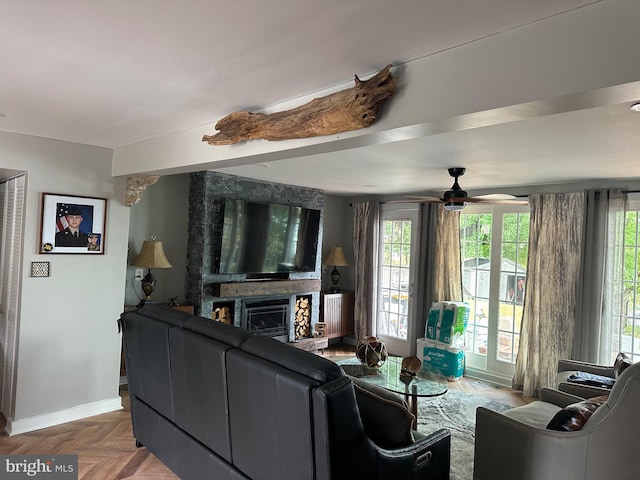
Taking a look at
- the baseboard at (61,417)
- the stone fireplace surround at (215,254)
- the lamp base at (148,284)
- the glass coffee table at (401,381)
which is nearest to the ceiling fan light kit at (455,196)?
the glass coffee table at (401,381)

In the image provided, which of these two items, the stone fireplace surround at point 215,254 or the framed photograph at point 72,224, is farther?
the stone fireplace surround at point 215,254

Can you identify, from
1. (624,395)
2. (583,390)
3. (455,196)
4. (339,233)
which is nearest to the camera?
(624,395)

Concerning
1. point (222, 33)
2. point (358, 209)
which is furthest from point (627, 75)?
point (358, 209)

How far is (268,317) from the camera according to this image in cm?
541

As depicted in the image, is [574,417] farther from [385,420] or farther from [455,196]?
[455,196]

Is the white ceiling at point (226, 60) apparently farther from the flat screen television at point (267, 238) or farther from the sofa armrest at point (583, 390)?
the flat screen television at point (267, 238)

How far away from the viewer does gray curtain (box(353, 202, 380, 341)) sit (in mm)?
6281

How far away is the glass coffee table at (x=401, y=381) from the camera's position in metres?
3.22

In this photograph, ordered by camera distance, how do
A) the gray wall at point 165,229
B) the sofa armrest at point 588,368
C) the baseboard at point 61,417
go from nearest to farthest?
the baseboard at point 61,417 < the sofa armrest at point 588,368 < the gray wall at point 165,229

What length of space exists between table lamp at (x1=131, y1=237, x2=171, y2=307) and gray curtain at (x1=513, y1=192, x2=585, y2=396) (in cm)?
392

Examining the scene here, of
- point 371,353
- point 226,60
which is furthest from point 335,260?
point 226,60

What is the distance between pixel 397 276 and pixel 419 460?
13.6ft

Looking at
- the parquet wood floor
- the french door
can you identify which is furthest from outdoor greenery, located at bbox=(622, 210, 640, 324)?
the parquet wood floor

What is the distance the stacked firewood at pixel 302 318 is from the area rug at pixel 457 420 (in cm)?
210
